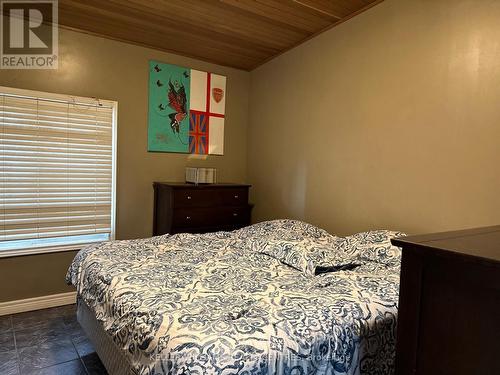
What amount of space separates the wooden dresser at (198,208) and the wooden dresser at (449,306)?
7.79 ft

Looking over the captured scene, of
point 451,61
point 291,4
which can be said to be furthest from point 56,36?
point 451,61

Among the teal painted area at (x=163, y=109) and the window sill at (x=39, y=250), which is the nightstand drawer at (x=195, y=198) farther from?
the window sill at (x=39, y=250)

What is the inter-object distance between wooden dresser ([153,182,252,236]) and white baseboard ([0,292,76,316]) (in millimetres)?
1011

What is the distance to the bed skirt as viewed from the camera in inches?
58.1

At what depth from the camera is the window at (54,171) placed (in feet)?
8.84

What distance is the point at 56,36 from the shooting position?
2830 mm

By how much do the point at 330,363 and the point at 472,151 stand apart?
1.65 m

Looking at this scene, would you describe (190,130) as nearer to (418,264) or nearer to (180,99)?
(180,99)

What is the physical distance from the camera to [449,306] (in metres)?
0.81

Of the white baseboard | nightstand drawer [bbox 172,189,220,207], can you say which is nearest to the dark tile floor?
the white baseboard

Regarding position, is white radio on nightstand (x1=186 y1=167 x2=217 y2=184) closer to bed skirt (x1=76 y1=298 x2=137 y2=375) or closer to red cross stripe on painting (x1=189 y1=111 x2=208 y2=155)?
red cross stripe on painting (x1=189 y1=111 x2=208 y2=155)

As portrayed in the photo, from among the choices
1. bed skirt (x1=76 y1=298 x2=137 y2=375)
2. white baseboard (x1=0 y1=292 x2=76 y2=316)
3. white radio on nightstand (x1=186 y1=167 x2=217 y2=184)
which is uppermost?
white radio on nightstand (x1=186 y1=167 x2=217 y2=184)

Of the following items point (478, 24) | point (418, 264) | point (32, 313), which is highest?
point (478, 24)

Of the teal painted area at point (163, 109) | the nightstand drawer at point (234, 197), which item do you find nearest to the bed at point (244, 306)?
the nightstand drawer at point (234, 197)
